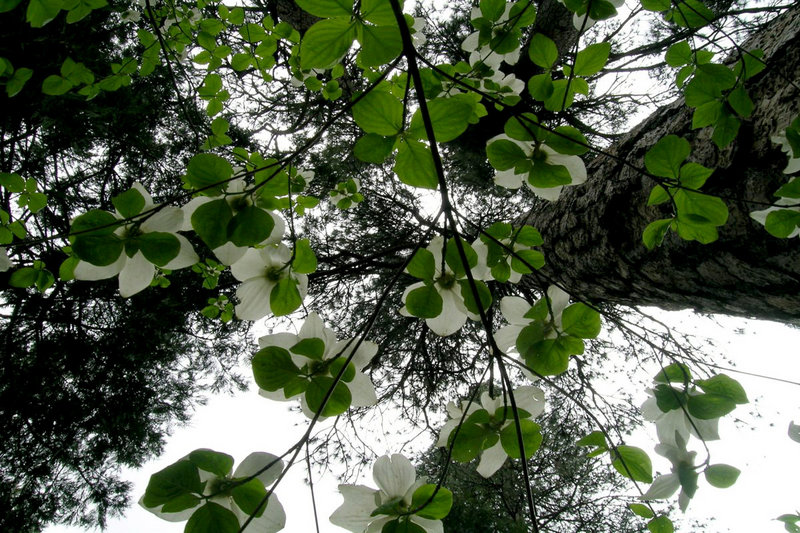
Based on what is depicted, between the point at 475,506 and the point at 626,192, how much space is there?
107 inches

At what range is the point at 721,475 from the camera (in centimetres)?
40

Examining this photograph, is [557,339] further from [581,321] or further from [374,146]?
[374,146]

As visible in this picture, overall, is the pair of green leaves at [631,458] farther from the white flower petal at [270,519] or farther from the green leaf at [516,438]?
the white flower petal at [270,519]

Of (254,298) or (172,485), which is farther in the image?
(254,298)

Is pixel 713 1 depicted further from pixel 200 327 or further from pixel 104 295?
pixel 104 295

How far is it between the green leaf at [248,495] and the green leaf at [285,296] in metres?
0.20

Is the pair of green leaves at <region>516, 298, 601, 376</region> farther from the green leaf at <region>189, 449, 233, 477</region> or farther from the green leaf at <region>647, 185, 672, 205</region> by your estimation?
the green leaf at <region>189, 449, 233, 477</region>

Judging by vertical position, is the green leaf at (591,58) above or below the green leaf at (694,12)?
below

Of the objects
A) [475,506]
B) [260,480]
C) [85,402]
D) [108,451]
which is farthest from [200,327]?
[260,480]

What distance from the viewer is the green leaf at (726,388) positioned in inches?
15.8

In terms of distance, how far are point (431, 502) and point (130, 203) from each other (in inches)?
17.0

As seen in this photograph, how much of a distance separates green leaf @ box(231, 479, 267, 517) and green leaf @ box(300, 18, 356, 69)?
14.7 inches

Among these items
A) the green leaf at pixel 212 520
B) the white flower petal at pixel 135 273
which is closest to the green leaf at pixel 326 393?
the green leaf at pixel 212 520

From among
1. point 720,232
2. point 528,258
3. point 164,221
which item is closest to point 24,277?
point 164,221
